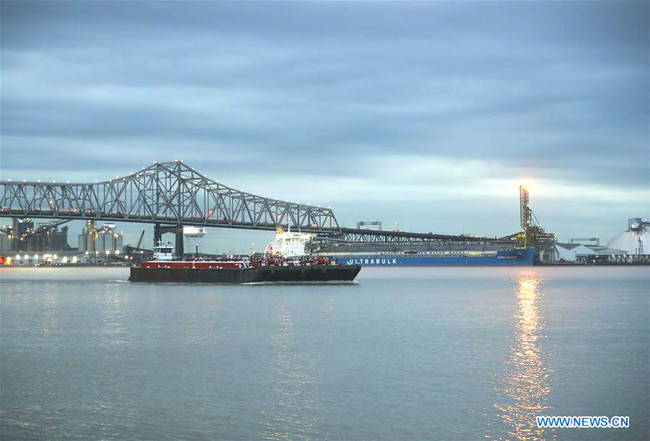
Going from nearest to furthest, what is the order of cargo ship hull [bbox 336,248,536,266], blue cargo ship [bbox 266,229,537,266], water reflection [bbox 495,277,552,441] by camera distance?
1. water reflection [bbox 495,277,552,441]
2. blue cargo ship [bbox 266,229,537,266]
3. cargo ship hull [bbox 336,248,536,266]

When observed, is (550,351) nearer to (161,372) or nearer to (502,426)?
(502,426)

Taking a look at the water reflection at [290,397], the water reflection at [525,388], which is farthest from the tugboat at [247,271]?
the water reflection at [290,397]

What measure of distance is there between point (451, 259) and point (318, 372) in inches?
5278

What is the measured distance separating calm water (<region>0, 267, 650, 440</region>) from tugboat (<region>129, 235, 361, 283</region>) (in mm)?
26600

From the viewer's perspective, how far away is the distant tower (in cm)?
16350

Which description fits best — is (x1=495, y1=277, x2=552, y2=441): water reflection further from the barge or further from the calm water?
the barge

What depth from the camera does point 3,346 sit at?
34406mm

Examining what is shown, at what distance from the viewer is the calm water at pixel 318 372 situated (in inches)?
808

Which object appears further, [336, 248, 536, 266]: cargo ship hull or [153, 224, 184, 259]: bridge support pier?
[336, 248, 536, 266]: cargo ship hull

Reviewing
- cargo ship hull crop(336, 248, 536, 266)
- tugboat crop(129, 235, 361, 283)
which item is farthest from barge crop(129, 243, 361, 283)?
cargo ship hull crop(336, 248, 536, 266)

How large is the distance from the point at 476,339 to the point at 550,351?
4318mm
